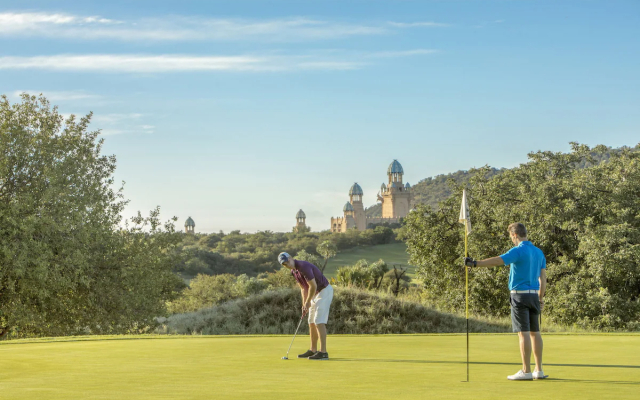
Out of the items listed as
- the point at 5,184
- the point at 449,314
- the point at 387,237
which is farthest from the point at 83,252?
the point at 387,237

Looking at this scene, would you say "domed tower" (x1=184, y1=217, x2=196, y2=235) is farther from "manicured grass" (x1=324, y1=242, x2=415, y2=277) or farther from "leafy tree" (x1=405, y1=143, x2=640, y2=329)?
"leafy tree" (x1=405, y1=143, x2=640, y2=329)

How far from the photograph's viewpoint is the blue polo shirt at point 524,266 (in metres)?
8.21

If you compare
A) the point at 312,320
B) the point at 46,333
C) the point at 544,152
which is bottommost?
the point at 46,333

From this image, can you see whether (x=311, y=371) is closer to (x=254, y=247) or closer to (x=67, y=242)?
(x=67, y=242)

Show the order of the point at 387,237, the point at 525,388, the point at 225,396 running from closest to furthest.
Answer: the point at 225,396, the point at 525,388, the point at 387,237

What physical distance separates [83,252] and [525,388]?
2341 cm

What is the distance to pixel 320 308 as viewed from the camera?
1076cm

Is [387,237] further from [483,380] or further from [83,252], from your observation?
[483,380]

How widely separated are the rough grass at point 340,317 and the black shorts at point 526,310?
1903cm

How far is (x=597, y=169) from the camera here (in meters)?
33.7

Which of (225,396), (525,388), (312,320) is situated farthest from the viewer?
(312,320)

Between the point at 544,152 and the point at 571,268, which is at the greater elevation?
the point at 544,152

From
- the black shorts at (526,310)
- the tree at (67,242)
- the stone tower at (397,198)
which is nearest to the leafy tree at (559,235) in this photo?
the tree at (67,242)

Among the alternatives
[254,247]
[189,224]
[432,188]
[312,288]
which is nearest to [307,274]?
[312,288]
